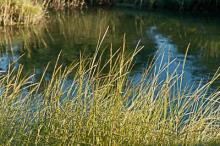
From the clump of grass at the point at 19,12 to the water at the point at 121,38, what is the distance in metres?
0.36

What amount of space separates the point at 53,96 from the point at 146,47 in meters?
10.8

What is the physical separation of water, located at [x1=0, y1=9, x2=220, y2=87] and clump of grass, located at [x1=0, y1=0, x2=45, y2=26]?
359 millimetres

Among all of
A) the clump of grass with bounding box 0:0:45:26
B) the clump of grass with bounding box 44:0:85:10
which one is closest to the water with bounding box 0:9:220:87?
the clump of grass with bounding box 0:0:45:26

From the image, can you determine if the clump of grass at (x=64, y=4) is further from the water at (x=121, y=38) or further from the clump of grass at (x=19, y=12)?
the clump of grass at (x=19, y=12)

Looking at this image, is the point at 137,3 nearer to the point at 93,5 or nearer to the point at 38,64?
the point at 93,5

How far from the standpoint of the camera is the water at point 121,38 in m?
13.0

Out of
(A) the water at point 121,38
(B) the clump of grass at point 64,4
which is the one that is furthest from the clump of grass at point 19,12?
(B) the clump of grass at point 64,4

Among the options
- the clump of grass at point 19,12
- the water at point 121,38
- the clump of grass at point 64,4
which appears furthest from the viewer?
the clump of grass at point 64,4

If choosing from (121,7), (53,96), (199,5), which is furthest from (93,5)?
(53,96)

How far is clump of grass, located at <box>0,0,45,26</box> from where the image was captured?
16422 mm

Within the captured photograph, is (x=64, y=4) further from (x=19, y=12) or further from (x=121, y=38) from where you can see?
(x=121, y=38)

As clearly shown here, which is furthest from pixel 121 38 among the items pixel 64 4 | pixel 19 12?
pixel 64 4

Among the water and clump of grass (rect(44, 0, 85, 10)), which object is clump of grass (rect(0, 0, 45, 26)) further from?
clump of grass (rect(44, 0, 85, 10))

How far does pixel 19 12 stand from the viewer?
17156 mm
